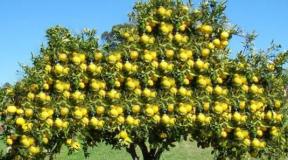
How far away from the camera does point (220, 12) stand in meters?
8.09

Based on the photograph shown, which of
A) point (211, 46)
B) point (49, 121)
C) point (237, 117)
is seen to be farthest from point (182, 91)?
point (49, 121)

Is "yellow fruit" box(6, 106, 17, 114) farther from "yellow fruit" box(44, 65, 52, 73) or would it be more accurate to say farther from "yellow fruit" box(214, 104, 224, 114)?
"yellow fruit" box(214, 104, 224, 114)

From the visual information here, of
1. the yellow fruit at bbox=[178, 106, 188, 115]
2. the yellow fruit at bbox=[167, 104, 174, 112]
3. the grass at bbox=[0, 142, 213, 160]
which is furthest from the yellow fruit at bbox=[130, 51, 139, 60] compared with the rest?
the grass at bbox=[0, 142, 213, 160]

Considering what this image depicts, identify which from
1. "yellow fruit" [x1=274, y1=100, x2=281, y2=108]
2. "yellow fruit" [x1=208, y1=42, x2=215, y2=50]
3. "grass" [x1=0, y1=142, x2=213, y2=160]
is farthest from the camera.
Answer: "grass" [x1=0, y1=142, x2=213, y2=160]

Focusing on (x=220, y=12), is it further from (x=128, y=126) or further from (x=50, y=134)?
(x=50, y=134)

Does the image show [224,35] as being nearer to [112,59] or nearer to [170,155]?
[112,59]

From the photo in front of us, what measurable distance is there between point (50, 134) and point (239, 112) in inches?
98.0

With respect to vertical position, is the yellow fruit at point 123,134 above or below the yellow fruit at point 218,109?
below

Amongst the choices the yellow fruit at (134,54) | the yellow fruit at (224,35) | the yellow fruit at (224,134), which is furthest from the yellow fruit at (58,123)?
the yellow fruit at (224,35)

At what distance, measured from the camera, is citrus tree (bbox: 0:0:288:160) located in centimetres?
762

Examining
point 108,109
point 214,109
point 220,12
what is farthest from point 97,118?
point 220,12

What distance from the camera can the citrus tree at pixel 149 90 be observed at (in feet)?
25.0

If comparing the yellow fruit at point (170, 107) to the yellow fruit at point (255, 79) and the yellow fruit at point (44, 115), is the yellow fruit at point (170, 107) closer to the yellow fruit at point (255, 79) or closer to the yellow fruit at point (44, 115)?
the yellow fruit at point (255, 79)

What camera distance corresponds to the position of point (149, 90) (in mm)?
7664
